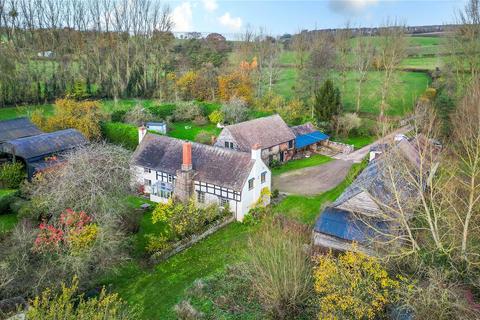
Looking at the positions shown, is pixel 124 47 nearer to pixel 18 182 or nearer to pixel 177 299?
pixel 18 182

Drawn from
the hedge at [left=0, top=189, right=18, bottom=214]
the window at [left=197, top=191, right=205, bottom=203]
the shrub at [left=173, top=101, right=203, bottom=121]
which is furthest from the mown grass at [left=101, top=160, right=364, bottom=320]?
the shrub at [left=173, top=101, right=203, bottom=121]

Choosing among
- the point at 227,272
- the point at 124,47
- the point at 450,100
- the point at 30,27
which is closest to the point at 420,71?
the point at 450,100

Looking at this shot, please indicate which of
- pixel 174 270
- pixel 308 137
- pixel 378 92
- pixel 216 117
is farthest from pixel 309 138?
pixel 174 270

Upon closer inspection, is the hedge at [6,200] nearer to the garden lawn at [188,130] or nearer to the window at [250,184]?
the window at [250,184]

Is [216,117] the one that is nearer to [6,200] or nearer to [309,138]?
[309,138]

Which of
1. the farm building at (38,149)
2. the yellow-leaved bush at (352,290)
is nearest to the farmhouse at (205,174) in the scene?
the farm building at (38,149)
